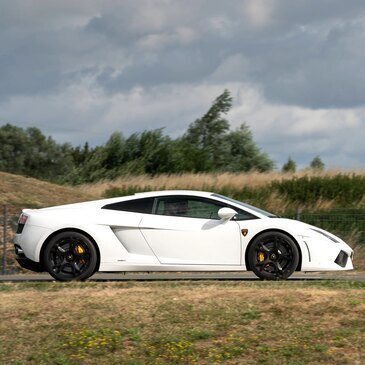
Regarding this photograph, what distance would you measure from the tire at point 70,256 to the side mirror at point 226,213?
1.94 meters

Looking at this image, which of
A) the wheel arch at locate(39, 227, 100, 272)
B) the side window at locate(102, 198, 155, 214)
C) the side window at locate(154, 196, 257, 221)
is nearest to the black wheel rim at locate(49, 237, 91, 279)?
the wheel arch at locate(39, 227, 100, 272)

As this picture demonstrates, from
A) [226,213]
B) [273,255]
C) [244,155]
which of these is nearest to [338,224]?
[273,255]

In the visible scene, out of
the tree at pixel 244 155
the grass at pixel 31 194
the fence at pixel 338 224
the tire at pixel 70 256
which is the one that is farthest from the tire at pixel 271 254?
the tree at pixel 244 155

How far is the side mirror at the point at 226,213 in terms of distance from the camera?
1343cm

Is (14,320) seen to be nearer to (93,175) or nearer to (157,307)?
(157,307)

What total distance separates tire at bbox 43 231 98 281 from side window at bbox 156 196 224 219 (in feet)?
4.01

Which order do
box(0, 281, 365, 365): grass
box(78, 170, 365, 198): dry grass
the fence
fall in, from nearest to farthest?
box(0, 281, 365, 365): grass < the fence < box(78, 170, 365, 198): dry grass

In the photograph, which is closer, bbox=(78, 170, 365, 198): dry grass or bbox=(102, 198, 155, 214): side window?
bbox=(102, 198, 155, 214): side window

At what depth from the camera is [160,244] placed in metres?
13.5

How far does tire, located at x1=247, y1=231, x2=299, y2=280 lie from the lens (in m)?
13.5

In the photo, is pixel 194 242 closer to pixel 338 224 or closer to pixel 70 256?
pixel 70 256

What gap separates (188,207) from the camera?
45.3 ft

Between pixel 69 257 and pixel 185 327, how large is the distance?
3926mm

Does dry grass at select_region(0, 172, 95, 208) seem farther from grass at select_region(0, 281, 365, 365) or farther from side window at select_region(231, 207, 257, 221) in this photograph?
grass at select_region(0, 281, 365, 365)
